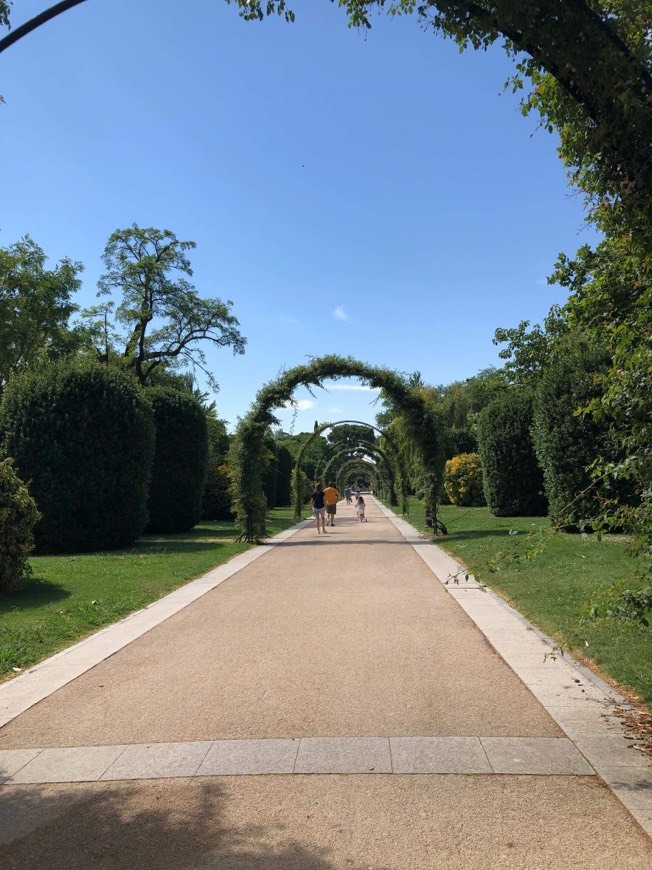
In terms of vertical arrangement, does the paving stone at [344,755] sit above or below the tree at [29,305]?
below

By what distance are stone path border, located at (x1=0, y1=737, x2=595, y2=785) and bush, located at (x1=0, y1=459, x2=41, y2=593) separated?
231 inches

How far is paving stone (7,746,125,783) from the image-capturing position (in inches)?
158

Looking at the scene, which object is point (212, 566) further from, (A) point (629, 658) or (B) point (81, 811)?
(B) point (81, 811)

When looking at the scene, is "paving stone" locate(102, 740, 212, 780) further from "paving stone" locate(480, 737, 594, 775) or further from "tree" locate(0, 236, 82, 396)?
"tree" locate(0, 236, 82, 396)

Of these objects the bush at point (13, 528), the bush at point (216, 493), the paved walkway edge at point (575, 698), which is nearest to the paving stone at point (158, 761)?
the paved walkway edge at point (575, 698)

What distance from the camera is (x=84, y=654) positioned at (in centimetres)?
688

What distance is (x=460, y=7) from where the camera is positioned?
4008 mm

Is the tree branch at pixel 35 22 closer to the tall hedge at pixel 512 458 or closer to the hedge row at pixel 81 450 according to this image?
the hedge row at pixel 81 450

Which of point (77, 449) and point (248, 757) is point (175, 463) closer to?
point (77, 449)

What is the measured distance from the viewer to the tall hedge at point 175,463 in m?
22.4

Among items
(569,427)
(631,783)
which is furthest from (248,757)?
(569,427)

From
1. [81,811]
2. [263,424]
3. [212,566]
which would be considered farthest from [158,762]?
[263,424]

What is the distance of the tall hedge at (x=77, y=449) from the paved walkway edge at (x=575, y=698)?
10130mm

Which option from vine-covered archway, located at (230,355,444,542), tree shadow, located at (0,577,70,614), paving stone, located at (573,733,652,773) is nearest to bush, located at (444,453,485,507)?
vine-covered archway, located at (230,355,444,542)
